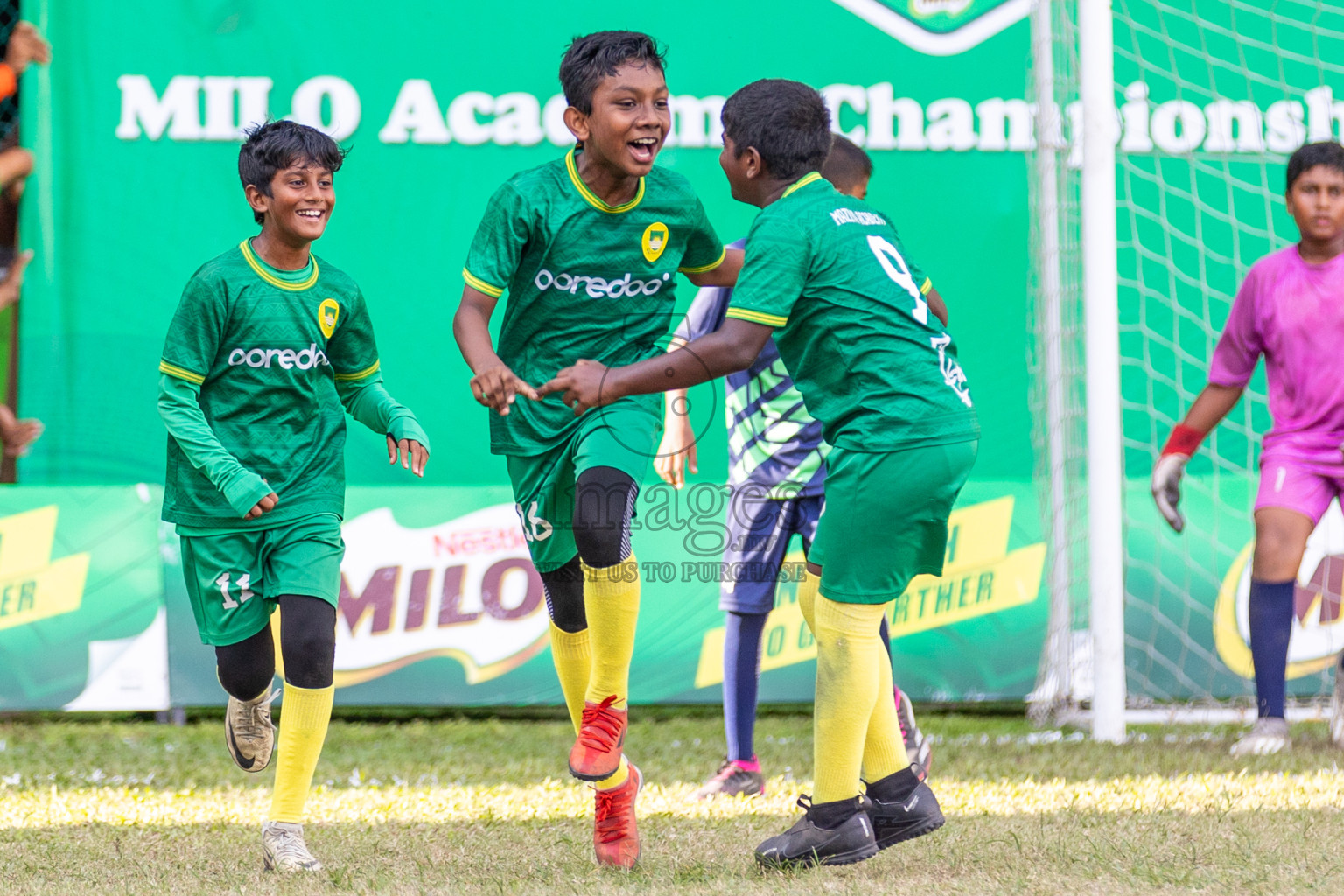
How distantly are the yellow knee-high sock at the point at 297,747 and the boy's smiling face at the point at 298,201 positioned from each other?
1162 mm

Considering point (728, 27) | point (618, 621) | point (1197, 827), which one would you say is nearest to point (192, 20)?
point (728, 27)

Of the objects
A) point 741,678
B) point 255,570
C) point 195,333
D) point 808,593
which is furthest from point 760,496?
point 195,333

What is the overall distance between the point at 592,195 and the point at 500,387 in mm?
622

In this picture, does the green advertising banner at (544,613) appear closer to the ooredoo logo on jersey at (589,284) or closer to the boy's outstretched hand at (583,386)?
the ooredoo logo on jersey at (589,284)

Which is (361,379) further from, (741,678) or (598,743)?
(741,678)

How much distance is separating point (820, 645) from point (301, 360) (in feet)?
5.00

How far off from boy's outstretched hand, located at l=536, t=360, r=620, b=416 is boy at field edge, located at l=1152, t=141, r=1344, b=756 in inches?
111

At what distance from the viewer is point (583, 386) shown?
3131 mm

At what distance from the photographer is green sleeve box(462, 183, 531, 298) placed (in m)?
3.44

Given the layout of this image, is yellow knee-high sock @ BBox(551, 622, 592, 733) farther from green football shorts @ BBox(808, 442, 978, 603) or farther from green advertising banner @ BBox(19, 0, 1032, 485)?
green advertising banner @ BBox(19, 0, 1032, 485)

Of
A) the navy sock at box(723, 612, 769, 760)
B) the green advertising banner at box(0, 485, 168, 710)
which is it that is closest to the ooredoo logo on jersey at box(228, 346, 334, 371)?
the navy sock at box(723, 612, 769, 760)

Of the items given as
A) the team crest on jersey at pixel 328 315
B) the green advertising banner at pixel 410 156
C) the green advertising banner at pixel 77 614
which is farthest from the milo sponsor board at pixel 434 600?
the team crest on jersey at pixel 328 315

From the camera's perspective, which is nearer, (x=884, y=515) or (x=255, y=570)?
(x=884, y=515)

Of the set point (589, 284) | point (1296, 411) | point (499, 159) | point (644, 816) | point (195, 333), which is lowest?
point (644, 816)
